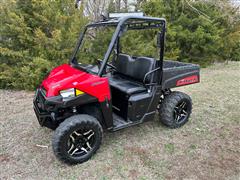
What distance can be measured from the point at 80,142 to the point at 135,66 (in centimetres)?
134

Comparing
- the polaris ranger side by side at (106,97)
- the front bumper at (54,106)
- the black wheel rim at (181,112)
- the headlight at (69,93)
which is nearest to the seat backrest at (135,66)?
the polaris ranger side by side at (106,97)

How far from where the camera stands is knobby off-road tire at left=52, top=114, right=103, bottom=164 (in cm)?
221

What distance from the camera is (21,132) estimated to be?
10.2ft

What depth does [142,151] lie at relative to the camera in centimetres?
265

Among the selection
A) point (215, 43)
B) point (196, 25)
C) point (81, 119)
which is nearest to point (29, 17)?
point (81, 119)

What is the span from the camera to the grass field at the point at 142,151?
2277 mm

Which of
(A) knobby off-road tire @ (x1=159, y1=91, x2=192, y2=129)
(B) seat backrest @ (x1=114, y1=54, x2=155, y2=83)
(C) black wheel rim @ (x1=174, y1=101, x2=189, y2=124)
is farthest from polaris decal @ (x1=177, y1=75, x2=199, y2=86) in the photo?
(B) seat backrest @ (x1=114, y1=54, x2=155, y2=83)

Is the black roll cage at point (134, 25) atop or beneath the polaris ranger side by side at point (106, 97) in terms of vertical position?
atop

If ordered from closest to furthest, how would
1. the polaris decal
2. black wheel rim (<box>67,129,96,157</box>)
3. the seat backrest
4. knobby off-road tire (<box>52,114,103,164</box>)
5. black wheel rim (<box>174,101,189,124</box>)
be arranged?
knobby off-road tire (<box>52,114,103,164</box>) < black wheel rim (<box>67,129,96,157</box>) < the seat backrest < the polaris decal < black wheel rim (<box>174,101,189,124</box>)

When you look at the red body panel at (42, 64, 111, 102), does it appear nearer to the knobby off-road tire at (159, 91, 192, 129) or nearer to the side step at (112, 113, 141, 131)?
the side step at (112, 113, 141, 131)

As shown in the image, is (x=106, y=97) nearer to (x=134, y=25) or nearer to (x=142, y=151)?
(x=142, y=151)

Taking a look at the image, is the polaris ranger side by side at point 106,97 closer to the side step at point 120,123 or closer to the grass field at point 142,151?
the side step at point 120,123

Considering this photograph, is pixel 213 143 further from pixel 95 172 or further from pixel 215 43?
pixel 215 43

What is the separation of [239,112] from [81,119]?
2.94 meters
